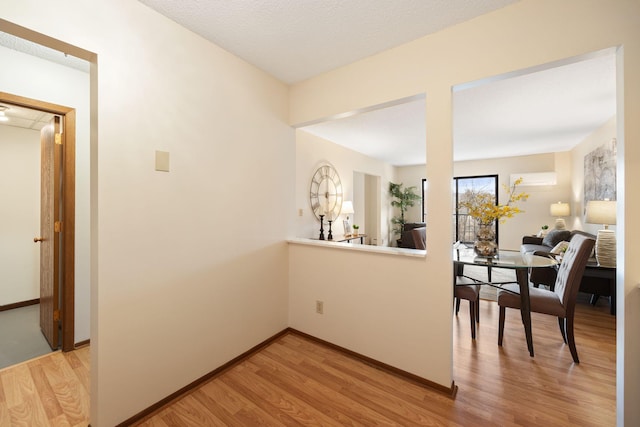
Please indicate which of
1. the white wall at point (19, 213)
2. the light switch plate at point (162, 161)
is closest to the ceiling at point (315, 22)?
the light switch plate at point (162, 161)

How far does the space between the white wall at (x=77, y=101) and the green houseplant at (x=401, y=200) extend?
6701mm

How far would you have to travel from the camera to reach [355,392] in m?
1.80

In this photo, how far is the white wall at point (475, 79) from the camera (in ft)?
4.22

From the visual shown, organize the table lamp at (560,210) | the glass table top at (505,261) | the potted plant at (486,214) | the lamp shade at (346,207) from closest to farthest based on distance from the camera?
the glass table top at (505,261) < the potted plant at (486,214) < the lamp shade at (346,207) < the table lamp at (560,210)

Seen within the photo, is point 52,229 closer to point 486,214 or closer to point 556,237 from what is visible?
point 486,214

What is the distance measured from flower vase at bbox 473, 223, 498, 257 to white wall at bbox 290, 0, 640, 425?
1.06m

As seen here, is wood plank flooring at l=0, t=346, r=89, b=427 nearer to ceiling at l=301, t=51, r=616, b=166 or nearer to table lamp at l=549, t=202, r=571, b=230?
ceiling at l=301, t=51, r=616, b=166

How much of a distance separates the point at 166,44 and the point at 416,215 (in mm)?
7380

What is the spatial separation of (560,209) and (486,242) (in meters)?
4.62

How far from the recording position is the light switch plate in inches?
65.9

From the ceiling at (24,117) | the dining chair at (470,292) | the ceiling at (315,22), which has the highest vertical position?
the ceiling at (315,22)

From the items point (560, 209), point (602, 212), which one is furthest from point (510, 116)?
point (560, 209)

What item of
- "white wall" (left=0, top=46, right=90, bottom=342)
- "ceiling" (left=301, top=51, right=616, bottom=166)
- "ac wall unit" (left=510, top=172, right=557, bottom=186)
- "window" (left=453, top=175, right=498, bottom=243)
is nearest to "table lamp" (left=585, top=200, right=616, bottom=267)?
"ceiling" (left=301, top=51, right=616, bottom=166)

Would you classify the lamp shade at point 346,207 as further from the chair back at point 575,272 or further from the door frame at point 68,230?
the door frame at point 68,230
